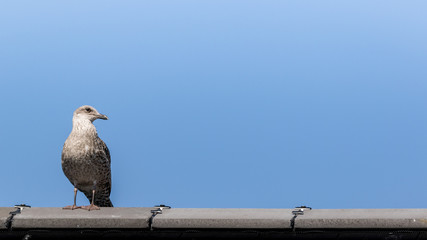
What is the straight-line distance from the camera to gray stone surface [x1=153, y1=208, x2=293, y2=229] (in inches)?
267

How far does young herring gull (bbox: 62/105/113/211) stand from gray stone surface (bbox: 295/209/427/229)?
5.96m

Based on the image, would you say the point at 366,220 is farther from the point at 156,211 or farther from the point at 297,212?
the point at 156,211

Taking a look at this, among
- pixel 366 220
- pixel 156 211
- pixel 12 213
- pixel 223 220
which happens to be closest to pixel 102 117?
pixel 12 213

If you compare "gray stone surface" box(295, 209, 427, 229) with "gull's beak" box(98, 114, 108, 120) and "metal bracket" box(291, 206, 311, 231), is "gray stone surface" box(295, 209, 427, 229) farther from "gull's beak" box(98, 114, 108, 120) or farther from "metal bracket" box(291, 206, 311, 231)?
"gull's beak" box(98, 114, 108, 120)

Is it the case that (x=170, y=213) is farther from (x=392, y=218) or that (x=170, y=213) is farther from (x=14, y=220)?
(x=392, y=218)

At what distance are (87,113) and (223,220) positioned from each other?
6213 millimetres

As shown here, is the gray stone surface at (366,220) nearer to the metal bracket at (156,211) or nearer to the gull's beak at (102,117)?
the metal bracket at (156,211)

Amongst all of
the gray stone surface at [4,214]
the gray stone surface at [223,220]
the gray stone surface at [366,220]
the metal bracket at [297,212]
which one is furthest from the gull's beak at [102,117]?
the gray stone surface at [366,220]

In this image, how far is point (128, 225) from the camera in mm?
7004

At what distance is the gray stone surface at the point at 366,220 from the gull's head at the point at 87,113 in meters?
6.36

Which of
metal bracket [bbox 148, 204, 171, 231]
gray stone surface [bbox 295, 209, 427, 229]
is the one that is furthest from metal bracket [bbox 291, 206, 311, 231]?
metal bracket [bbox 148, 204, 171, 231]
